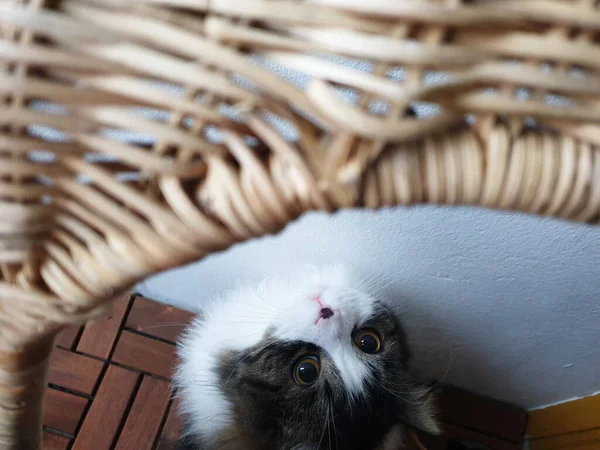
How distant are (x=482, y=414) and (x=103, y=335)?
0.97 metres

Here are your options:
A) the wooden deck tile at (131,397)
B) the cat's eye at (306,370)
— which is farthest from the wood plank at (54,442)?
the cat's eye at (306,370)

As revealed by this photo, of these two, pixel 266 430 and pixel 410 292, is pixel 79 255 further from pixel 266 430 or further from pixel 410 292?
pixel 410 292

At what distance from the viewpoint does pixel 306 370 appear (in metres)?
0.85

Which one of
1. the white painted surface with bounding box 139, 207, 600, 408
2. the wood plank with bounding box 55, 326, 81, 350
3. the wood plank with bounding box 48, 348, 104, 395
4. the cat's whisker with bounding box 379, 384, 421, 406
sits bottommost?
the wood plank with bounding box 48, 348, 104, 395

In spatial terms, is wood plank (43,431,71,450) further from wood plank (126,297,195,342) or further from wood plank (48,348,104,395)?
wood plank (126,297,195,342)

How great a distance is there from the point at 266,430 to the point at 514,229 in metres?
0.53

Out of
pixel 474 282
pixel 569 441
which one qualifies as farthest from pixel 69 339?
pixel 569 441

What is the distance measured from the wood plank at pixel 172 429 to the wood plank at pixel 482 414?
2.14 ft

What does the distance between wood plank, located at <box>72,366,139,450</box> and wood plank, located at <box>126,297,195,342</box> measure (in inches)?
4.3

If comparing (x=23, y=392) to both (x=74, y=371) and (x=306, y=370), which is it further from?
(x=74, y=371)

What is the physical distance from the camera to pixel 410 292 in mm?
1006

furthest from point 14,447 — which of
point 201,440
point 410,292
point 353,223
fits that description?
point 410,292

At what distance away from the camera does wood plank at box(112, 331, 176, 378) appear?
1169mm

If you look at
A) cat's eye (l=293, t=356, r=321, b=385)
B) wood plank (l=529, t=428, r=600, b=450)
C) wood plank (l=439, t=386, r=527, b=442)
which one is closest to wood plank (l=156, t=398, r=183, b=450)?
cat's eye (l=293, t=356, r=321, b=385)
